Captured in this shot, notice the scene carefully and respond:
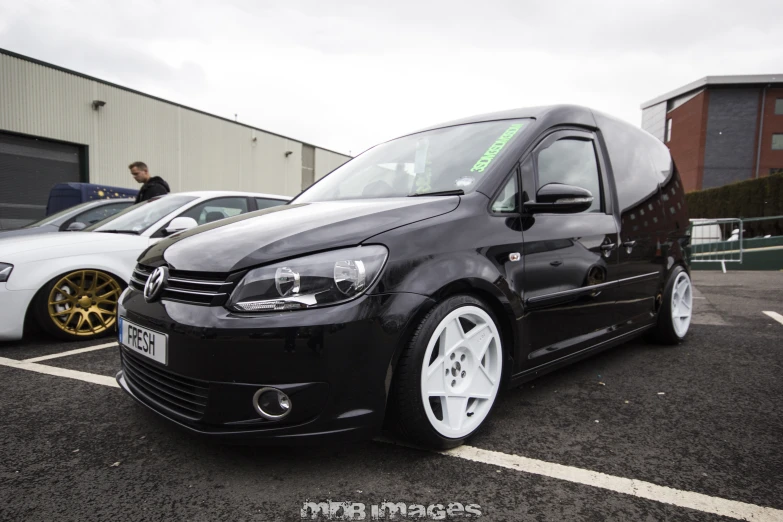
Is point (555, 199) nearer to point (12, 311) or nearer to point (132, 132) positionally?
point (12, 311)

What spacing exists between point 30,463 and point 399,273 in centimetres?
160

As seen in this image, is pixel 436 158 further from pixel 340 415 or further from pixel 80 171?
pixel 80 171

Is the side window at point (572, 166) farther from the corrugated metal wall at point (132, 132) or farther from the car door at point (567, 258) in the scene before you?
the corrugated metal wall at point (132, 132)

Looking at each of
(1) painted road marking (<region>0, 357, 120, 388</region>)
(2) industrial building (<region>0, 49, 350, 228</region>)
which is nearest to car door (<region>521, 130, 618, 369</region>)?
(1) painted road marking (<region>0, 357, 120, 388</region>)

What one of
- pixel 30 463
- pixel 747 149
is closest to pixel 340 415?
pixel 30 463

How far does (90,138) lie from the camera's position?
17.7 m

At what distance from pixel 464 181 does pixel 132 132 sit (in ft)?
66.4

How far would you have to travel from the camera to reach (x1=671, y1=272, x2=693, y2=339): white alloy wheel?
3729 mm

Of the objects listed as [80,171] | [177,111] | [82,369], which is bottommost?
[82,369]

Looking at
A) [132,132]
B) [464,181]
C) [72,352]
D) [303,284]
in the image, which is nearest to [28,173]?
[132,132]

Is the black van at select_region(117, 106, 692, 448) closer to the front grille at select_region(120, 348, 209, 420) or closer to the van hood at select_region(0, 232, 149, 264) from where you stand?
the front grille at select_region(120, 348, 209, 420)

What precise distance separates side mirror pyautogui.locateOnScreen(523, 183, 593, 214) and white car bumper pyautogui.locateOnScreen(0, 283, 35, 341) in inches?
145

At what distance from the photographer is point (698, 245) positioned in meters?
11.8

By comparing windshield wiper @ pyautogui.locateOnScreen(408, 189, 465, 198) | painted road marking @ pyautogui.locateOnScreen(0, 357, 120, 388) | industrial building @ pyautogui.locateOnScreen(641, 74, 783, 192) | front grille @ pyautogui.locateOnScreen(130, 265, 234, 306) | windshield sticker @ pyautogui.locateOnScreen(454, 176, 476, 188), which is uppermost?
industrial building @ pyautogui.locateOnScreen(641, 74, 783, 192)
